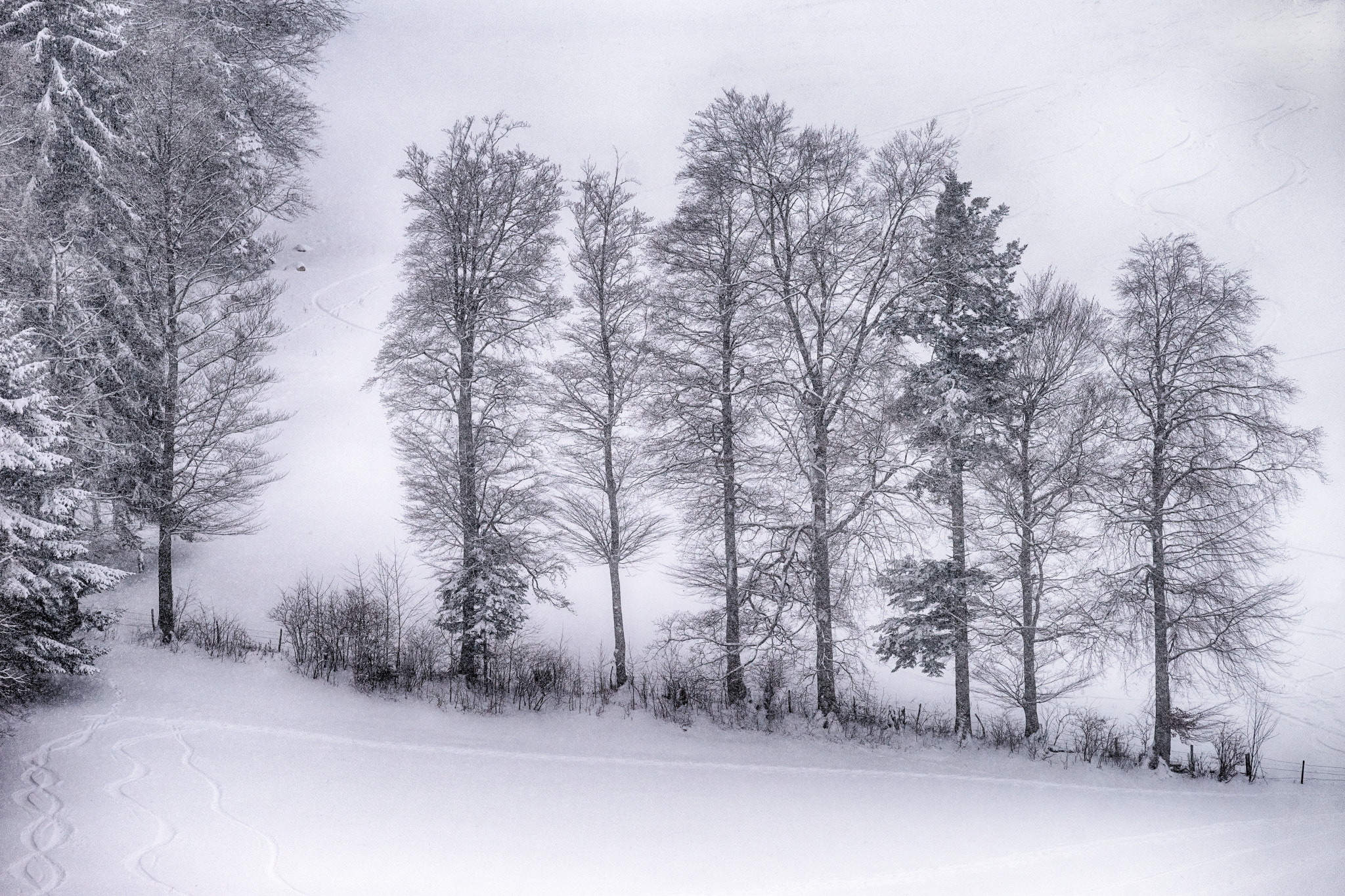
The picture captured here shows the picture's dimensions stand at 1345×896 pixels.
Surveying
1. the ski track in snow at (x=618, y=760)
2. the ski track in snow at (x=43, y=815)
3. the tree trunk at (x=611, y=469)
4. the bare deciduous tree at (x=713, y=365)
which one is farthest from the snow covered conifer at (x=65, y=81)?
the bare deciduous tree at (x=713, y=365)

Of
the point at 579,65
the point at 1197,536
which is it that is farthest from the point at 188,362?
the point at 579,65

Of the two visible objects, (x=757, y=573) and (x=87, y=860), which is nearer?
(x=87, y=860)

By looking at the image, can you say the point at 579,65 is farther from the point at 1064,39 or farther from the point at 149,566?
the point at 149,566

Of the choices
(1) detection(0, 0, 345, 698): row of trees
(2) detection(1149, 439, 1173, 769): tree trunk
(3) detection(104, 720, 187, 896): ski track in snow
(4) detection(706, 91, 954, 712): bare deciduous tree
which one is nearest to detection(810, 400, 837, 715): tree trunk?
(4) detection(706, 91, 954, 712): bare deciduous tree

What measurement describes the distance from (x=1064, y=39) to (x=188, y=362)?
4618 cm

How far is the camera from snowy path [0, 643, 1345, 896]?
6664 millimetres

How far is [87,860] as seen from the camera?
239 inches

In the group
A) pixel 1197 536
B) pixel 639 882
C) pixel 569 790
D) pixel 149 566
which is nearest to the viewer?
pixel 639 882

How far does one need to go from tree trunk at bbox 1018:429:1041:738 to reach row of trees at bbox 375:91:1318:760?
0.13 metres

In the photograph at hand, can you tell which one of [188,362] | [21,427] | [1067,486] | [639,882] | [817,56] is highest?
[817,56]

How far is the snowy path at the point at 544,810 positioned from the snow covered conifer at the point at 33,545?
2.61ft

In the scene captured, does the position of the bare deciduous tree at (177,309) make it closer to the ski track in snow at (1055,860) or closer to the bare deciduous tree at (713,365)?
the bare deciduous tree at (713,365)

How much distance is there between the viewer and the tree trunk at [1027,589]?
1240 cm

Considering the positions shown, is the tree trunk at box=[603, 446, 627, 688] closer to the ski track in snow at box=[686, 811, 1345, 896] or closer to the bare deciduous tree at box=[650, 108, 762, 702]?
the bare deciduous tree at box=[650, 108, 762, 702]
